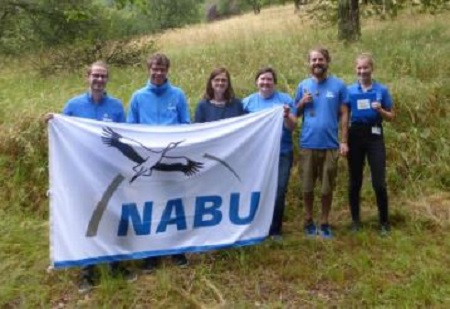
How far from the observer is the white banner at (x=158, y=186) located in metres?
4.93

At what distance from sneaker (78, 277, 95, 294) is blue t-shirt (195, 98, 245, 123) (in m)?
1.73

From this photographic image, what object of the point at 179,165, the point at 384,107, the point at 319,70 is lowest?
the point at 179,165

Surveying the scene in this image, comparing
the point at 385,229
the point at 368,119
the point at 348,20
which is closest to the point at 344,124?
the point at 368,119

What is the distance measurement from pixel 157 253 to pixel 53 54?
8064 mm

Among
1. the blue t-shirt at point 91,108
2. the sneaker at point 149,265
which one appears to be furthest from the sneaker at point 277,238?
the blue t-shirt at point 91,108

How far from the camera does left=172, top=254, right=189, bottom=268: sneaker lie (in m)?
5.39

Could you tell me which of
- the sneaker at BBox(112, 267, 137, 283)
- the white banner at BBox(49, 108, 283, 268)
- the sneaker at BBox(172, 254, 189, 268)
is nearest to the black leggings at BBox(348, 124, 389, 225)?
the white banner at BBox(49, 108, 283, 268)

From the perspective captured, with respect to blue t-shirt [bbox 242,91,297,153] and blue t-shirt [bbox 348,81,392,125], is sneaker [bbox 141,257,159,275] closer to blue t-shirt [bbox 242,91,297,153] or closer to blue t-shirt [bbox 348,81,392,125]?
blue t-shirt [bbox 242,91,297,153]

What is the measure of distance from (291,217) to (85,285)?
2654mm

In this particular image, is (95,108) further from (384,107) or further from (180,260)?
(384,107)

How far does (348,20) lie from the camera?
1154 cm

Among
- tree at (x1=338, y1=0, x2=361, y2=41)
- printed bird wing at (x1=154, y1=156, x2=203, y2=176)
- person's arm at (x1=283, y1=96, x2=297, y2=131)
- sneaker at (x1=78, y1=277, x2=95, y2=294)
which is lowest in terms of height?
sneaker at (x1=78, y1=277, x2=95, y2=294)

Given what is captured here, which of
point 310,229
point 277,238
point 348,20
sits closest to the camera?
point 277,238

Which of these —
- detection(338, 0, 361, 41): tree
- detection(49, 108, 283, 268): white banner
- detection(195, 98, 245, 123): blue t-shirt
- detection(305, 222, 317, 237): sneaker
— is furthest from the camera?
detection(338, 0, 361, 41): tree
